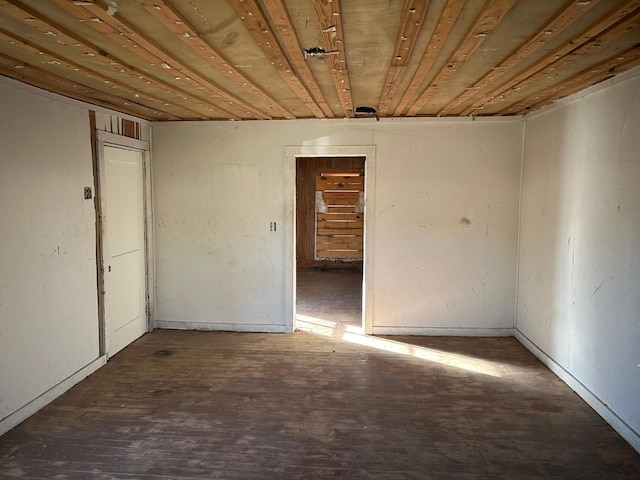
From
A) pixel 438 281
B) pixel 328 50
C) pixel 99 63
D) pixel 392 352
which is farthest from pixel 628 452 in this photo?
pixel 99 63

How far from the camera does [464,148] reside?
4.89 m

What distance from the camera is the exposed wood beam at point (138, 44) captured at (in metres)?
1.96

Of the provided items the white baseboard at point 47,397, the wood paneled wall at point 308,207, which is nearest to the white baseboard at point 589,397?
the white baseboard at point 47,397

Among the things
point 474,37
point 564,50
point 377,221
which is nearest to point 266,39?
point 474,37

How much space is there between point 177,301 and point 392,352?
2635 mm

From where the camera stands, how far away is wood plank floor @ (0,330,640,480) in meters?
2.69

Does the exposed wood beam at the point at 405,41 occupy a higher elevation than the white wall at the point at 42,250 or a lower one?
higher

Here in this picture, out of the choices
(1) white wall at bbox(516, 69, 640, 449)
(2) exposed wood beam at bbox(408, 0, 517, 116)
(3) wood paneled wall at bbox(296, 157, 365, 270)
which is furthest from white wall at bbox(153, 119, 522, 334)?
(3) wood paneled wall at bbox(296, 157, 365, 270)

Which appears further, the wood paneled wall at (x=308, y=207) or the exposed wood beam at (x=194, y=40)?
the wood paneled wall at (x=308, y=207)

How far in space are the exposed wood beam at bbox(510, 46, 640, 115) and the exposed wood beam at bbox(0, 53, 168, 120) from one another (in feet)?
11.9

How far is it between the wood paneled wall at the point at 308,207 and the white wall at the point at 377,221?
431cm

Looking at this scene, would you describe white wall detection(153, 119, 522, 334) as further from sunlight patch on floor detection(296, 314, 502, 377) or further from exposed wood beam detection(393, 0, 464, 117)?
exposed wood beam detection(393, 0, 464, 117)

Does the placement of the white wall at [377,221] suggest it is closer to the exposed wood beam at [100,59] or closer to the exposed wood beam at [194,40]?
the exposed wood beam at [100,59]

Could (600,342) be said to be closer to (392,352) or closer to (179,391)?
(392,352)
